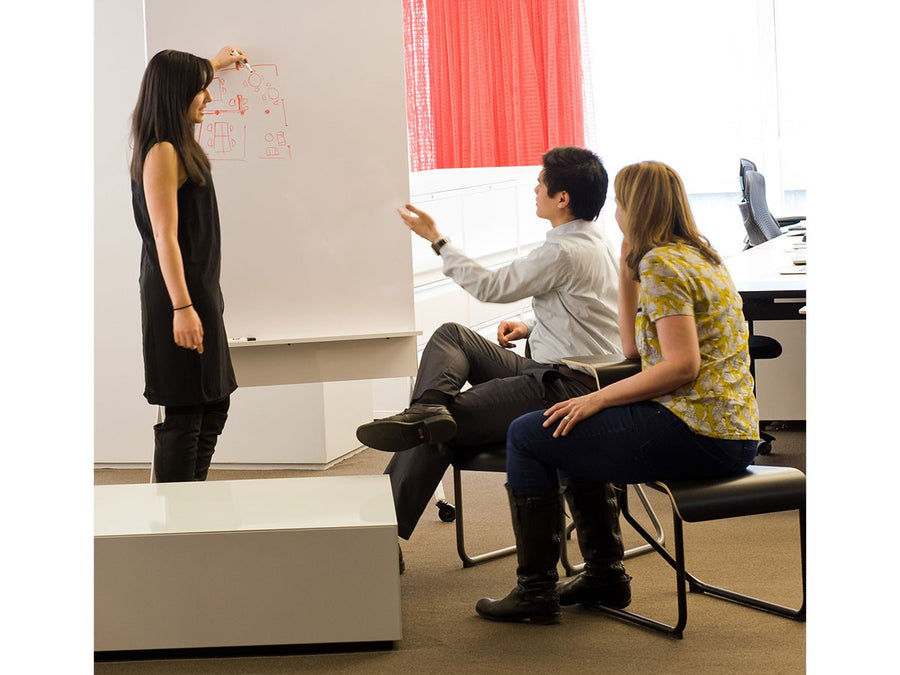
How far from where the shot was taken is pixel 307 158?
9.16ft

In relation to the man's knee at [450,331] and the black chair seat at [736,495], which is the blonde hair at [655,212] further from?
the man's knee at [450,331]

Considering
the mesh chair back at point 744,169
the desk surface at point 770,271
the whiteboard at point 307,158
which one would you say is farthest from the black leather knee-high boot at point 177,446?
the mesh chair back at point 744,169

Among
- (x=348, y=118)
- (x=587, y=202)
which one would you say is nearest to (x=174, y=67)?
(x=348, y=118)

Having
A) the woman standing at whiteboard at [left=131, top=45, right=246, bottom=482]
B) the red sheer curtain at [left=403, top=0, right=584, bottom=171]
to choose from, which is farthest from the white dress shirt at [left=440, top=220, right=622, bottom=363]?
the red sheer curtain at [left=403, top=0, right=584, bottom=171]

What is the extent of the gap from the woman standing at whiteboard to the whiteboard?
302 millimetres

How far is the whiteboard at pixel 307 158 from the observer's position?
2758 millimetres

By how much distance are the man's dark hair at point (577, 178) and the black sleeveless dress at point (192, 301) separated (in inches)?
33.2

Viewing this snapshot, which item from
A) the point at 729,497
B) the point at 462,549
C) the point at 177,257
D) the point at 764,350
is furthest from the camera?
the point at 764,350

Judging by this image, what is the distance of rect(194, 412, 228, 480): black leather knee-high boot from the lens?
8.51 ft

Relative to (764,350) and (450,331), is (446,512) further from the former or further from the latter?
(764,350)

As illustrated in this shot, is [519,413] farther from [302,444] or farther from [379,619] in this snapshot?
[302,444]

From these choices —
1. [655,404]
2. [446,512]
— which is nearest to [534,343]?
[655,404]

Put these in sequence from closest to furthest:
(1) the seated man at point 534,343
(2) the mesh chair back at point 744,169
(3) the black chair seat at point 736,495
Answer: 1. (3) the black chair seat at point 736,495
2. (1) the seated man at point 534,343
3. (2) the mesh chair back at point 744,169

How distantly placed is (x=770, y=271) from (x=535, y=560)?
2017 mm
